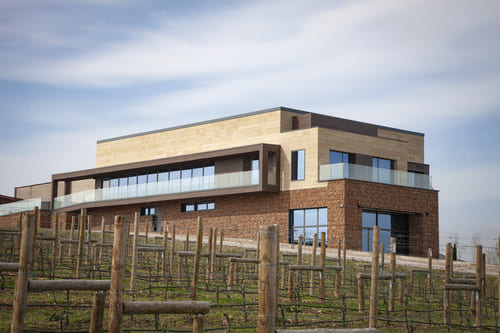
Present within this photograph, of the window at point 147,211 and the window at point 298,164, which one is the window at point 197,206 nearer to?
the window at point 147,211

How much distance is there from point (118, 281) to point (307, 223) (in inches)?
1183

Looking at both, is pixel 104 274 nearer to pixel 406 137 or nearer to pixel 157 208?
pixel 157 208

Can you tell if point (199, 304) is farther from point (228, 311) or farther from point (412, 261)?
point (412, 261)

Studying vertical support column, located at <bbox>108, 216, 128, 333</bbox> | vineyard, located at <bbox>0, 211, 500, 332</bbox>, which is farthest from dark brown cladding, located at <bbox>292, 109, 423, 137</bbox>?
vertical support column, located at <bbox>108, 216, 128, 333</bbox>

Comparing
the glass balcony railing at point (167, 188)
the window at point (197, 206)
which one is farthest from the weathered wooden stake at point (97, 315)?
the window at point (197, 206)

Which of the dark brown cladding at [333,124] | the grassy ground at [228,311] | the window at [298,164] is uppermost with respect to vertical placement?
the dark brown cladding at [333,124]

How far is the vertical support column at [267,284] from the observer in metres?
8.29

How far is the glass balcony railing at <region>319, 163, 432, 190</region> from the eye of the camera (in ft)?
121

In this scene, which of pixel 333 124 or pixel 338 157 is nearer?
pixel 338 157

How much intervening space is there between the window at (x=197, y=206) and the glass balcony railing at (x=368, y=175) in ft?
29.4

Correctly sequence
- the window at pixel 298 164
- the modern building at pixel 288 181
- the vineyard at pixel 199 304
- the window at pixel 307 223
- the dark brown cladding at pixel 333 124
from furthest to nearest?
the dark brown cladding at pixel 333 124, the window at pixel 298 164, the window at pixel 307 223, the modern building at pixel 288 181, the vineyard at pixel 199 304

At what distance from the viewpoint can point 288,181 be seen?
3925 centimetres

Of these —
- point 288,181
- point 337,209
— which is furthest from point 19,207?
point 337,209

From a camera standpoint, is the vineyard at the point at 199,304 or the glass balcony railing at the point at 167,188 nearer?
the vineyard at the point at 199,304
